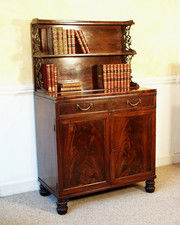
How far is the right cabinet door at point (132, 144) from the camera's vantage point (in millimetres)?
2932

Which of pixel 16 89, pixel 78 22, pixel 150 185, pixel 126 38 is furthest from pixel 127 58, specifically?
pixel 150 185

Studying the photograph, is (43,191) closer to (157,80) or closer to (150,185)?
(150,185)

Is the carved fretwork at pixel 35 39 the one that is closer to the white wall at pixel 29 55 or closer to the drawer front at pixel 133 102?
the white wall at pixel 29 55

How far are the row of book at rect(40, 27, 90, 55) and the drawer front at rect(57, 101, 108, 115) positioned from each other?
574mm

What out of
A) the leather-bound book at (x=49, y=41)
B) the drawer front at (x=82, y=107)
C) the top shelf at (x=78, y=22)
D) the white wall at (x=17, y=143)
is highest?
the top shelf at (x=78, y=22)

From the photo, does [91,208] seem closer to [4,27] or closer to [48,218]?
[48,218]

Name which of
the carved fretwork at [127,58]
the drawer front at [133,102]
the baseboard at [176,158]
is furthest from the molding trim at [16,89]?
the baseboard at [176,158]

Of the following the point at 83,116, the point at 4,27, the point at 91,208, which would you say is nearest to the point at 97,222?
the point at 91,208

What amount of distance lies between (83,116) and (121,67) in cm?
72

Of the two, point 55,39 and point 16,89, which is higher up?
point 55,39

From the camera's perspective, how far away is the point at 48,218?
8.88 feet

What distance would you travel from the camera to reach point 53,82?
9.69ft

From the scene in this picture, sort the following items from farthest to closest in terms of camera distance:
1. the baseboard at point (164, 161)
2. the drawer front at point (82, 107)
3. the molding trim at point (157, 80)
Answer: the baseboard at point (164, 161) < the molding trim at point (157, 80) < the drawer front at point (82, 107)

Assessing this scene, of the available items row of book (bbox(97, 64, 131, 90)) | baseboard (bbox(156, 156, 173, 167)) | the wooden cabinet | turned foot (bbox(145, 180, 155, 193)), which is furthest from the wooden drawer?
baseboard (bbox(156, 156, 173, 167))
